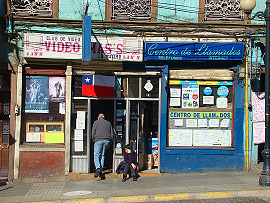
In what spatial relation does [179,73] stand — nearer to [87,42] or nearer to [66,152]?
[87,42]

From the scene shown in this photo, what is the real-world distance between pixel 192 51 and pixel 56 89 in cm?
452

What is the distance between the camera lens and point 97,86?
32.9ft

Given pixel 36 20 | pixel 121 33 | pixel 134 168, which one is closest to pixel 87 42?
pixel 121 33

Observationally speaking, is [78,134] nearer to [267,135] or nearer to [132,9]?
[132,9]

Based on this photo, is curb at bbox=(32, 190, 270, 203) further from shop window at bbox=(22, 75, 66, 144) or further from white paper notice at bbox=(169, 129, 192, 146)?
shop window at bbox=(22, 75, 66, 144)

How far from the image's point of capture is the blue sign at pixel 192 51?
1009 cm

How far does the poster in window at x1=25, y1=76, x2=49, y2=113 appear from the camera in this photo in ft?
33.0

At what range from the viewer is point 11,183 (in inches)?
380

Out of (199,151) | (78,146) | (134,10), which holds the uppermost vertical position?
(134,10)

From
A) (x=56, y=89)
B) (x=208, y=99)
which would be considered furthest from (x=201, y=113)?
(x=56, y=89)

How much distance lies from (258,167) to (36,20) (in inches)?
335

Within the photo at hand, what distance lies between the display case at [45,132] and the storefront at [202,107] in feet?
10.9

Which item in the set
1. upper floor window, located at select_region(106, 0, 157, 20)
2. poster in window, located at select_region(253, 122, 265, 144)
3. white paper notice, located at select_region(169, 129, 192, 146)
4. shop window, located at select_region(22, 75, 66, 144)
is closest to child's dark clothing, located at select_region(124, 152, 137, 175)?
white paper notice, located at select_region(169, 129, 192, 146)

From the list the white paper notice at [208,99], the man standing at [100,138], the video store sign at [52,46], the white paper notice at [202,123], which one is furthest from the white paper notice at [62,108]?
the white paper notice at [208,99]
